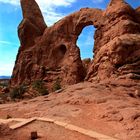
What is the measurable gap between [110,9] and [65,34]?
21.5 feet

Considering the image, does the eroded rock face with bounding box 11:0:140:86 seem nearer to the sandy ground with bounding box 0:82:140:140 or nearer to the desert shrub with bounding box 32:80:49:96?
the desert shrub with bounding box 32:80:49:96

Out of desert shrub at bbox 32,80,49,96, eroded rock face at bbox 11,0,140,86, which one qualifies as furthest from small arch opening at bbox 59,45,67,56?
desert shrub at bbox 32,80,49,96

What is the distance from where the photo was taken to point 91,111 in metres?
12.1

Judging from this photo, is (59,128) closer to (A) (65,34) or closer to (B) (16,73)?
(A) (65,34)

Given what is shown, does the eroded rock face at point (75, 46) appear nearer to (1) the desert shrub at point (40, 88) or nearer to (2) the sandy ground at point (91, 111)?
(1) the desert shrub at point (40, 88)

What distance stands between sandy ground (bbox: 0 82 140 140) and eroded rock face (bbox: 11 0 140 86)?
347 cm

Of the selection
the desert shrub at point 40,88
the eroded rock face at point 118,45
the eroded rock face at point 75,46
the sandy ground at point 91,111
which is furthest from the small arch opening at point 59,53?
the sandy ground at point 91,111

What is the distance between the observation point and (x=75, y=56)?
94.2ft

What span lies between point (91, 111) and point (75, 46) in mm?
17665

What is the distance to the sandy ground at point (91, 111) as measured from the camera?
9672mm

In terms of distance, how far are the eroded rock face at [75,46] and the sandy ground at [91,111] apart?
11.4 ft

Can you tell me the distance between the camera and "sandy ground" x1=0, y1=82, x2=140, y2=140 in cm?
967

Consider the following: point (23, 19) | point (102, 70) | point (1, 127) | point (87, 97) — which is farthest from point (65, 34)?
point (1, 127)

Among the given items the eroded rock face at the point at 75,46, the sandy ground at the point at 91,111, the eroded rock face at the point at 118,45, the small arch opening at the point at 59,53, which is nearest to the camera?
the sandy ground at the point at 91,111
